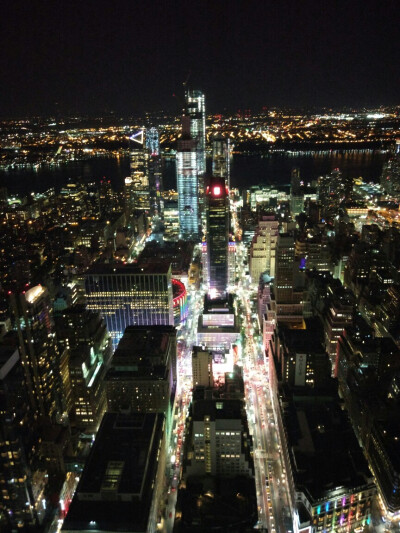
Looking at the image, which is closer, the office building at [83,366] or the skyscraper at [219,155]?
the office building at [83,366]

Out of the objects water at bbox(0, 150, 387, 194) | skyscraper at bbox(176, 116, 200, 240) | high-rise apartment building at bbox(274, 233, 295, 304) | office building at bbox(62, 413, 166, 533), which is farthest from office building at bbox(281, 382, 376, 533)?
water at bbox(0, 150, 387, 194)

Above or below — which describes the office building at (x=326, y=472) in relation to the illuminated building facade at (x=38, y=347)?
below

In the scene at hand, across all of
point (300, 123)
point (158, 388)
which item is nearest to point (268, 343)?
point (158, 388)

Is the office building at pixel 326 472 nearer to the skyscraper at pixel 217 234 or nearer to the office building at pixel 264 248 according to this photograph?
the skyscraper at pixel 217 234

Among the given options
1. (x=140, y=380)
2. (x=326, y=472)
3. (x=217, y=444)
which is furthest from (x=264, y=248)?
(x=326, y=472)

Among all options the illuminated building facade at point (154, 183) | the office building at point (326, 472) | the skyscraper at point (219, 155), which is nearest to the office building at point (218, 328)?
the office building at point (326, 472)

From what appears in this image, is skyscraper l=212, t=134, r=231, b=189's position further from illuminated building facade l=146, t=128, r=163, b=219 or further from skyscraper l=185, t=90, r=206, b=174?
illuminated building facade l=146, t=128, r=163, b=219
